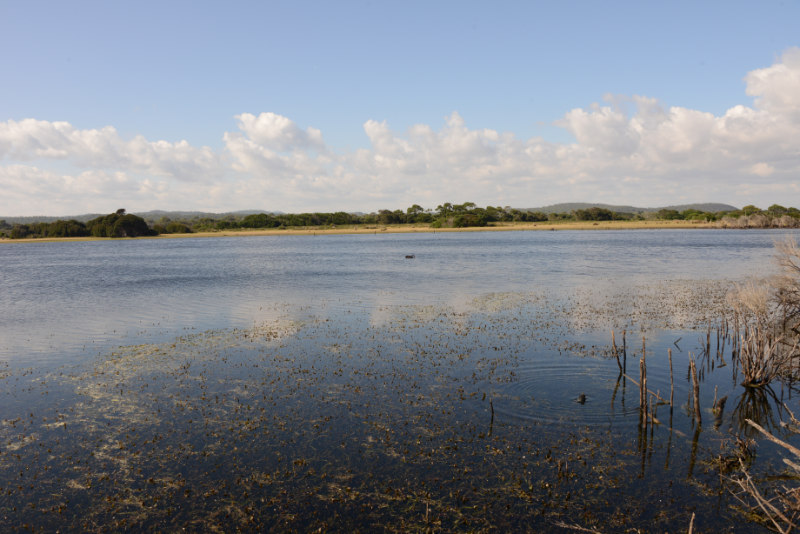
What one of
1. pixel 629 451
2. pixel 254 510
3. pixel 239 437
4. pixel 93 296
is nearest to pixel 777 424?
pixel 629 451

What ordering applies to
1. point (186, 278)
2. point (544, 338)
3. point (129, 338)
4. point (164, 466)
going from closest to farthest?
point (164, 466)
point (544, 338)
point (129, 338)
point (186, 278)

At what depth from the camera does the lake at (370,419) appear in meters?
12.6

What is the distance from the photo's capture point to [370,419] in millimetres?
17688

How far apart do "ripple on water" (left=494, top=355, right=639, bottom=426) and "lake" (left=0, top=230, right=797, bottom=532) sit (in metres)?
0.11

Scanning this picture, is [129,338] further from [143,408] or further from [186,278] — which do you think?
[186,278]

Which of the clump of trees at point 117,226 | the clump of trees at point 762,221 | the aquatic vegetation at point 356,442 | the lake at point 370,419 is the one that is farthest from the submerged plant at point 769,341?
the clump of trees at point 117,226

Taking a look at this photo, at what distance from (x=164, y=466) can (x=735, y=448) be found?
18180 millimetres

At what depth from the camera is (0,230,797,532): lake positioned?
12.6 metres

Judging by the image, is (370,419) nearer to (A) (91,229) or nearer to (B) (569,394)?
(B) (569,394)

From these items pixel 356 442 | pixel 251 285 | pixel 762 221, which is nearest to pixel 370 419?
pixel 356 442

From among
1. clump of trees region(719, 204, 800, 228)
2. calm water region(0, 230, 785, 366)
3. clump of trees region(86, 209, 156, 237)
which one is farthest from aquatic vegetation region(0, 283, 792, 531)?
clump of trees region(86, 209, 156, 237)

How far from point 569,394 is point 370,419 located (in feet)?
28.0

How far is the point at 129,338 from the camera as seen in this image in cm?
3108

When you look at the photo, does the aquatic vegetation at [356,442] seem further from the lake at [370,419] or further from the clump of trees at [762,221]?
the clump of trees at [762,221]
